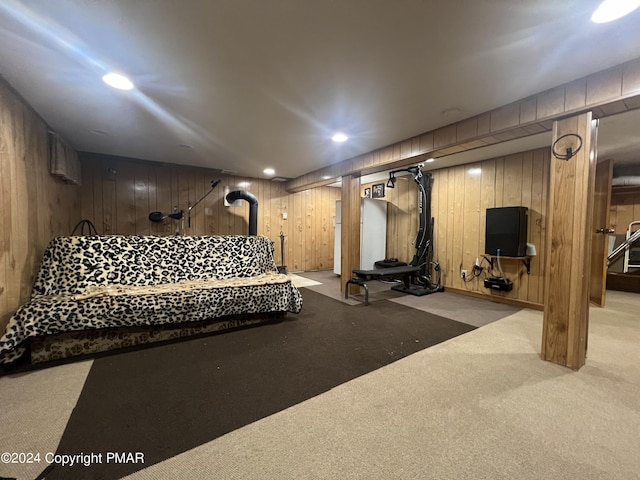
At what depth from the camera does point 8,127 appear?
2064mm

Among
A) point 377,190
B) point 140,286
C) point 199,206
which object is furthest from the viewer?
point 377,190

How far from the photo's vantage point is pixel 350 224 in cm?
420

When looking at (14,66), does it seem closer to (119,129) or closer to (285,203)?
(119,129)

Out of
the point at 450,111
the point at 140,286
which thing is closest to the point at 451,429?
the point at 450,111

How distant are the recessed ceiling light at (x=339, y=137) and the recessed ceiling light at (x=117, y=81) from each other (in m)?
1.93

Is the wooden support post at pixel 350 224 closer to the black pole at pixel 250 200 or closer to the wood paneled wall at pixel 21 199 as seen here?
the black pole at pixel 250 200

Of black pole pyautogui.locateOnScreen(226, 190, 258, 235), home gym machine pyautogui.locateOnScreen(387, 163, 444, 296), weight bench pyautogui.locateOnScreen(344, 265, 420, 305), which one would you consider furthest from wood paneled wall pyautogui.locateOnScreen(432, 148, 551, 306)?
black pole pyautogui.locateOnScreen(226, 190, 258, 235)

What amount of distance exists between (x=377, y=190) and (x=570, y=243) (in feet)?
13.6

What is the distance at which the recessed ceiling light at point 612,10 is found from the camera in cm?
126

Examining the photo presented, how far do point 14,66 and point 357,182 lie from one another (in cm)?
358

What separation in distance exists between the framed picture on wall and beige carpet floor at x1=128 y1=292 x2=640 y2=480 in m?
4.19

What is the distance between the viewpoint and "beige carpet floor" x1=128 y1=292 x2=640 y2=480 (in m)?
1.17

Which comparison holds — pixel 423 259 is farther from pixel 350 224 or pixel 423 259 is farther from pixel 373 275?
pixel 350 224

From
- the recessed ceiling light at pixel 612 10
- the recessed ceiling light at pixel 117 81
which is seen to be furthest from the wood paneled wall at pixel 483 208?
the recessed ceiling light at pixel 117 81
